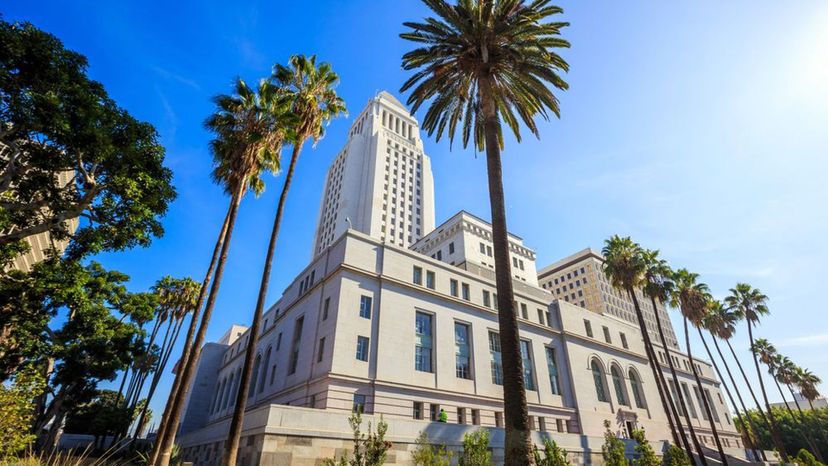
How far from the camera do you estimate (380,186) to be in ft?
270

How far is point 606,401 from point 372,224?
5088 cm

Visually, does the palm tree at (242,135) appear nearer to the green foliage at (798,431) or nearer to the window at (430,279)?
the window at (430,279)

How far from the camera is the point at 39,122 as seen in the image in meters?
15.4

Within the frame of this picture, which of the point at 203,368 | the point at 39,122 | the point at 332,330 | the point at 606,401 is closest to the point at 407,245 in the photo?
the point at 203,368

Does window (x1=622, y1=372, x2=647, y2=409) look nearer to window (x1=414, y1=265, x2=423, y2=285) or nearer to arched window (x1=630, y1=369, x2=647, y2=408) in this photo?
arched window (x1=630, y1=369, x2=647, y2=408)

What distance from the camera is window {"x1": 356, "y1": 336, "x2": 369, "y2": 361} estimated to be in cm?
2639

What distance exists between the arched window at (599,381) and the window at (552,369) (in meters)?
5.89

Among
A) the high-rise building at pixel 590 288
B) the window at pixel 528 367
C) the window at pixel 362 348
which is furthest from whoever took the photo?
the high-rise building at pixel 590 288

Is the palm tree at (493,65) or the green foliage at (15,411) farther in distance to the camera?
the palm tree at (493,65)

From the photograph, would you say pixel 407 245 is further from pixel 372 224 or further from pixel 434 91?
pixel 434 91

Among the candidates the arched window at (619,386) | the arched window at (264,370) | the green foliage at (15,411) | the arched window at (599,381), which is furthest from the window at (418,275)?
the arched window at (619,386)

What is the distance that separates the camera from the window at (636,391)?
43.5 m

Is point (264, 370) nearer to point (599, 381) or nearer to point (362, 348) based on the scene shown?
point (362, 348)

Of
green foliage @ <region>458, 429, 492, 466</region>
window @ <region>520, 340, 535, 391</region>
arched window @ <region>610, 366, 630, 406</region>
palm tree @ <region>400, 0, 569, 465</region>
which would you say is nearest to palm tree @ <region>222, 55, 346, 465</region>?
palm tree @ <region>400, 0, 569, 465</region>
